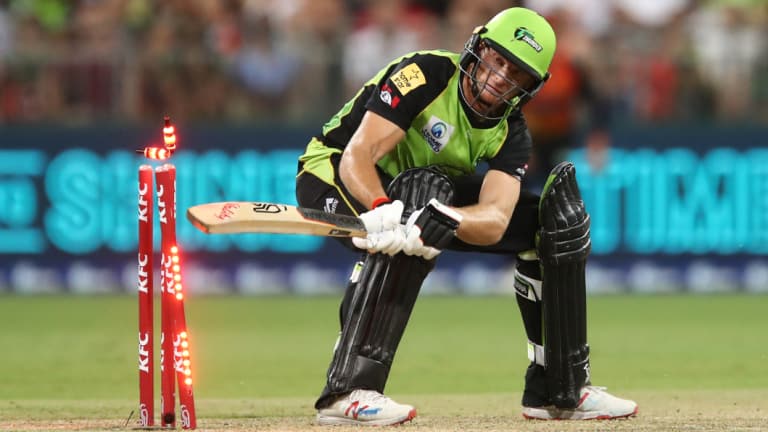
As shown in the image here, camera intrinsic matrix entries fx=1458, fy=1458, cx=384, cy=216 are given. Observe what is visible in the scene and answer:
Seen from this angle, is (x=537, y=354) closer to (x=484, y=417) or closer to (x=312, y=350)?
(x=484, y=417)

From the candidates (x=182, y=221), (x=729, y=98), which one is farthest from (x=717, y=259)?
(x=182, y=221)

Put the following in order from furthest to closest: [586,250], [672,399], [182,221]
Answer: [182,221] < [672,399] < [586,250]

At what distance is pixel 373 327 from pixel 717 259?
7899 millimetres

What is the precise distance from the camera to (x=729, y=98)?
13.3m

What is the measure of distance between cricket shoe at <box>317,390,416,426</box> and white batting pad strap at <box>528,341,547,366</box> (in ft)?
2.47

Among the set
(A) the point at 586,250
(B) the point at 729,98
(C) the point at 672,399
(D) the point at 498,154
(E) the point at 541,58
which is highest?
(B) the point at 729,98

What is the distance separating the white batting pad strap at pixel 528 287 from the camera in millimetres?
6070

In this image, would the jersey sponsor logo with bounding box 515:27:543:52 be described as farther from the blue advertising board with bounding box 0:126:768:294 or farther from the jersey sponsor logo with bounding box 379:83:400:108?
the blue advertising board with bounding box 0:126:768:294

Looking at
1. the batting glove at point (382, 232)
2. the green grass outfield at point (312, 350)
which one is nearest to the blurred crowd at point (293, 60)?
the green grass outfield at point (312, 350)

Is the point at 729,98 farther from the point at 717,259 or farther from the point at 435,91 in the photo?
the point at 435,91

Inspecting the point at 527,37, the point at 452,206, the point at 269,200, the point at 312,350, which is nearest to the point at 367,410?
the point at 452,206

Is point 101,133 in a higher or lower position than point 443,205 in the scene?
higher

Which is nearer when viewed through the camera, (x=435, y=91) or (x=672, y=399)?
(x=435, y=91)

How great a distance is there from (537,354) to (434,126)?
105 centimetres
